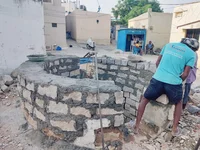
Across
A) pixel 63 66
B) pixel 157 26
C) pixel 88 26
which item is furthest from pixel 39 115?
pixel 88 26

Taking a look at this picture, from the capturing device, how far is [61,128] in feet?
6.56

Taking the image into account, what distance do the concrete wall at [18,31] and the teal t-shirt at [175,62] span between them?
221 inches

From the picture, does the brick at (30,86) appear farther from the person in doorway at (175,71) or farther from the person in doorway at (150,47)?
the person in doorway at (150,47)

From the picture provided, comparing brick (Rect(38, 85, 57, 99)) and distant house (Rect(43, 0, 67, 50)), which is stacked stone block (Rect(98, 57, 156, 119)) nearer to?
brick (Rect(38, 85, 57, 99))

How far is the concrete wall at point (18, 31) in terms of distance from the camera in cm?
568

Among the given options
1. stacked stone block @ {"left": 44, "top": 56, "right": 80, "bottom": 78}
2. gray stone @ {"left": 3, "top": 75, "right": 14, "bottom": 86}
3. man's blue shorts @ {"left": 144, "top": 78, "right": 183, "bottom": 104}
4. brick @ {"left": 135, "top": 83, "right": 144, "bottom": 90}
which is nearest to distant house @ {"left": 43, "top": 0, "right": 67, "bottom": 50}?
gray stone @ {"left": 3, "top": 75, "right": 14, "bottom": 86}

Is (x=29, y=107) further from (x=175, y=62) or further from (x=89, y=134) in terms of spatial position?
(x=175, y=62)

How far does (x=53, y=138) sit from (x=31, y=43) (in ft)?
18.4

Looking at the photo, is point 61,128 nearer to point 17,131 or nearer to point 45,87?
point 45,87

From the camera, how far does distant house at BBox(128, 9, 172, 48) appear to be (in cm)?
1658

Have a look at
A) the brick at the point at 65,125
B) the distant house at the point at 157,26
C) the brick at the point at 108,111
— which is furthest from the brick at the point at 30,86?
the distant house at the point at 157,26

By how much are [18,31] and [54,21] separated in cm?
928

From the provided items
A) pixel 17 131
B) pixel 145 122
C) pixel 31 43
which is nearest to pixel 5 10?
pixel 31 43

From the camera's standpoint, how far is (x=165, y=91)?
229cm
